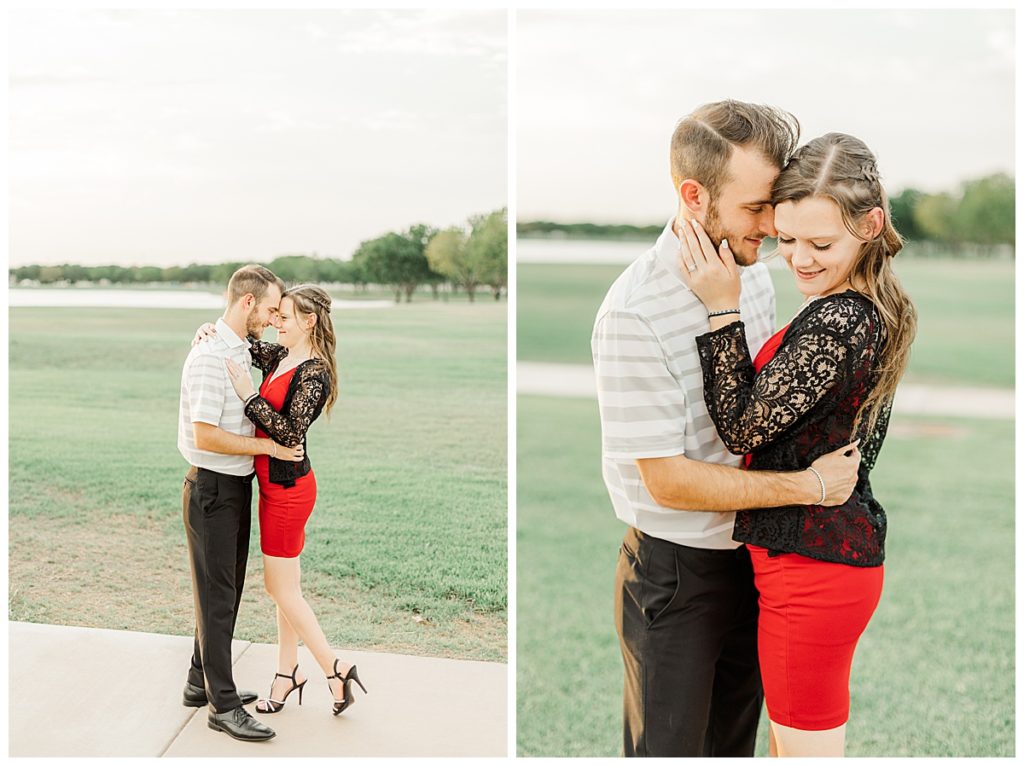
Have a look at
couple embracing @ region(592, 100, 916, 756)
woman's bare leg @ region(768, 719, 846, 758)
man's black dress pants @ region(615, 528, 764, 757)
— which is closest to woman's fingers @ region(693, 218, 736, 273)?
couple embracing @ region(592, 100, 916, 756)

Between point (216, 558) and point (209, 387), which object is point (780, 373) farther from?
point (216, 558)

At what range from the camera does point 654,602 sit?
209cm

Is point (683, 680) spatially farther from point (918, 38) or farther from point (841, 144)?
point (918, 38)

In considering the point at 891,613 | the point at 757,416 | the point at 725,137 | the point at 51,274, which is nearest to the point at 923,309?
the point at 891,613

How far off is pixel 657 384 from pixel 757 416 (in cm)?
21

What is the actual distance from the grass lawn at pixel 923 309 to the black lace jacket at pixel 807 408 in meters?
11.5

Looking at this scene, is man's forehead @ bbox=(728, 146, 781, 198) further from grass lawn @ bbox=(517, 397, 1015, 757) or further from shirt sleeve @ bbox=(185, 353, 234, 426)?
grass lawn @ bbox=(517, 397, 1015, 757)

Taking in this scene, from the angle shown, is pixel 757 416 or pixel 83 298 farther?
pixel 83 298

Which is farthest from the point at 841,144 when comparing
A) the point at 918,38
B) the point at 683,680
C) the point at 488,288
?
the point at 918,38

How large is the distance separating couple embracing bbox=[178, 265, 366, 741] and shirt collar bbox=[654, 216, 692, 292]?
1115 millimetres

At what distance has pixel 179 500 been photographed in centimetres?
309

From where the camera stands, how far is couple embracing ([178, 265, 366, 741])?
270cm

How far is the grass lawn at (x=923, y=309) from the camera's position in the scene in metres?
13.8

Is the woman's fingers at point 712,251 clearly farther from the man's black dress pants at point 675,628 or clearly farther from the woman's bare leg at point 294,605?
the woman's bare leg at point 294,605
